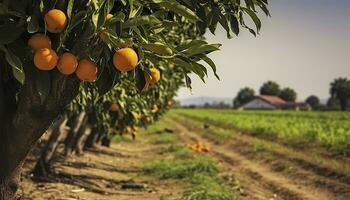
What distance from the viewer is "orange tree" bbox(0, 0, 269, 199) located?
3.40 m

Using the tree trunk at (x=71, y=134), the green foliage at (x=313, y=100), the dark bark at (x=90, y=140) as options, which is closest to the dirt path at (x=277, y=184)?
the tree trunk at (x=71, y=134)

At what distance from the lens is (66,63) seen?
356 centimetres

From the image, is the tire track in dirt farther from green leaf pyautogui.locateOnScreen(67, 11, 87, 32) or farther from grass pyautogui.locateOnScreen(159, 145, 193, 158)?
green leaf pyautogui.locateOnScreen(67, 11, 87, 32)

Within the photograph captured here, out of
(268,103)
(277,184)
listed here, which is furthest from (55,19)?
→ (268,103)

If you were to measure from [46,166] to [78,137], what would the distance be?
21.2ft

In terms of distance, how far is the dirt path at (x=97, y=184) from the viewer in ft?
34.9

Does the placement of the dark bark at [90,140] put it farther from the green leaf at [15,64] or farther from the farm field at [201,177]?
the green leaf at [15,64]

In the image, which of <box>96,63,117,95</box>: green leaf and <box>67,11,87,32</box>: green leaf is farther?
<box>96,63,117,95</box>: green leaf

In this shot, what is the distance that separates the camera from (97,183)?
41.9 ft

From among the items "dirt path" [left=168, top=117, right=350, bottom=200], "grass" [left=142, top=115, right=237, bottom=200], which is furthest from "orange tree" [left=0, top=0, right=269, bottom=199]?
"dirt path" [left=168, top=117, right=350, bottom=200]

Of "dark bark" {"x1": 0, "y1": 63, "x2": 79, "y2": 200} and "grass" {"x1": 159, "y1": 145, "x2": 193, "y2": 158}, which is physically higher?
"dark bark" {"x1": 0, "y1": 63, "x2": 79, "y2": 200}

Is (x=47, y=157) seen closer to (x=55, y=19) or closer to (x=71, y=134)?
(x=71, y=134)

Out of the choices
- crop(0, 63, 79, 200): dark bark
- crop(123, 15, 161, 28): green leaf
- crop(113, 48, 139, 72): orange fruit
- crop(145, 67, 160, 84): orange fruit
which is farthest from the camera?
crop(145, 67, 160, 84): orange fruit

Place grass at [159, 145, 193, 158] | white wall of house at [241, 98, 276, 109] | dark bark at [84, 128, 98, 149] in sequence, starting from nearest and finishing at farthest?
grass at [159, 145, 193, 158] → dark bark at [84, 128, 98, 149] → white wall of house at [241, 98, 276, 109]
